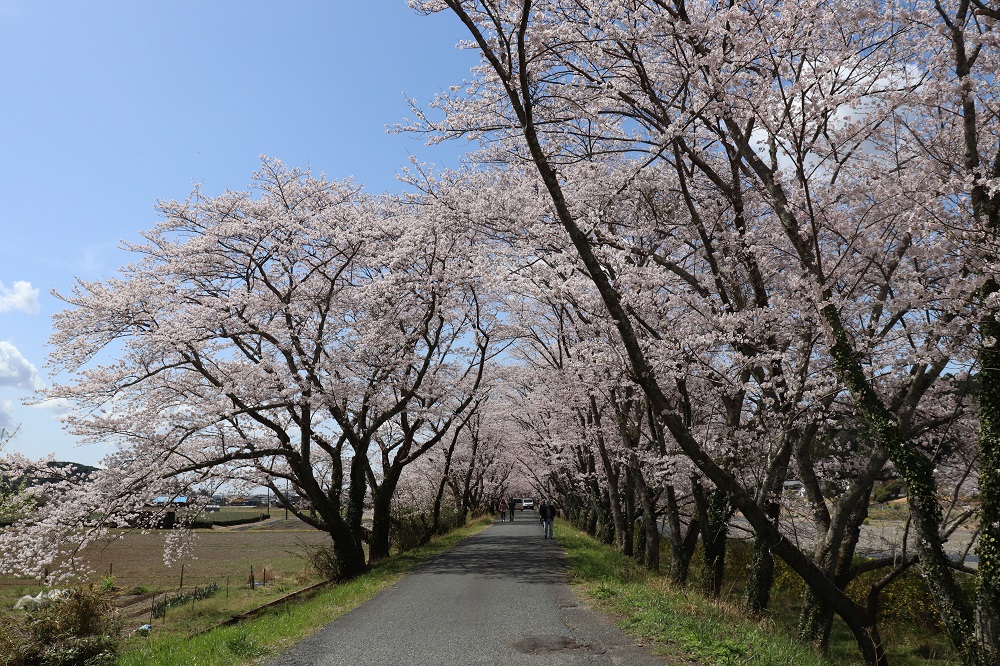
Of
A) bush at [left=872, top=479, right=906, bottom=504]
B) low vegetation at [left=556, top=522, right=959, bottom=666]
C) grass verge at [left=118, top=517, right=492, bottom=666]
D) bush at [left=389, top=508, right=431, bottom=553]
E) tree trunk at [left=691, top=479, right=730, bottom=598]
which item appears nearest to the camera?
low vegetation at [left=556, top=522, right=959, bottom=666]

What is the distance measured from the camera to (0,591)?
69.3ft

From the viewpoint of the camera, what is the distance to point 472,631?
9.03 m

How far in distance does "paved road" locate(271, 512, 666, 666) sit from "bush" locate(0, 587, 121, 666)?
2.78 m

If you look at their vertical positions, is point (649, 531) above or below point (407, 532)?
above

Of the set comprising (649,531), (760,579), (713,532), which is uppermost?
(713,532)

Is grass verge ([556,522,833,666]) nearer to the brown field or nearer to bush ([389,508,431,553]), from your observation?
the brown field

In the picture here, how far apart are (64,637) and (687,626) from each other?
8.27m

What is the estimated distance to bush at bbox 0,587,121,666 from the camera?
27.3ft

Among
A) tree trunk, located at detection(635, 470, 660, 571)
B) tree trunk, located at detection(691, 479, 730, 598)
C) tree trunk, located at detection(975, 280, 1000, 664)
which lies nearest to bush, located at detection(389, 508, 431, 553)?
tree trunk, located at detection(635, 470, 660, 571)

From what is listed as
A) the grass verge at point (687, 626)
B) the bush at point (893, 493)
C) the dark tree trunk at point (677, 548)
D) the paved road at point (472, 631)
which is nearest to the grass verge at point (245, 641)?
the paved road at point (472, 631)

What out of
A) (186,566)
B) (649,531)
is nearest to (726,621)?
(649,531)

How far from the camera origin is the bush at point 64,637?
8.31 metres

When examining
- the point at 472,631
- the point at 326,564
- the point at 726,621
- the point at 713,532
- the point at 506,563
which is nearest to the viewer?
the point at 726,621

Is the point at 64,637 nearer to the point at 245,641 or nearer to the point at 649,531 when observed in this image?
the point at 245,641
